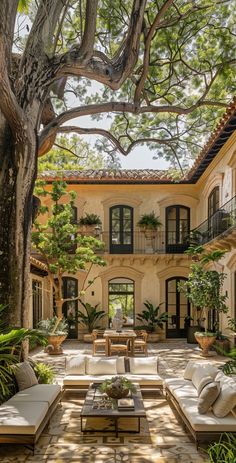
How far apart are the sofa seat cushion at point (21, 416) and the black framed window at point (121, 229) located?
13.4m

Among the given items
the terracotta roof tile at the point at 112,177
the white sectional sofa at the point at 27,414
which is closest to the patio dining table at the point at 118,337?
the white sectional sofa at the point at 27,414

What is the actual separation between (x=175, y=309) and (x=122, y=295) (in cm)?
242

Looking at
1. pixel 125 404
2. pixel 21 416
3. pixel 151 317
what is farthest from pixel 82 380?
pixel 151 317

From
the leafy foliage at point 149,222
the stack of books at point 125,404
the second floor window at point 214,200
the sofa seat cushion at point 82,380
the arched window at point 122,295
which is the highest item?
the second floor window at point 214,200

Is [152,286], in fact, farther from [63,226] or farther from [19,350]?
[19,350]

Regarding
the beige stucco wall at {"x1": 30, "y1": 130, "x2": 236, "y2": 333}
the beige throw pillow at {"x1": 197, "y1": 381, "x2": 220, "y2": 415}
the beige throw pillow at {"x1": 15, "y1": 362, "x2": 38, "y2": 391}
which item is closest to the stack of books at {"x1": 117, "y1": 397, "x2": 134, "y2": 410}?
the beige throw pillow at {"x1": 197, "y1": 381, "x2": 220, "y2": 415}

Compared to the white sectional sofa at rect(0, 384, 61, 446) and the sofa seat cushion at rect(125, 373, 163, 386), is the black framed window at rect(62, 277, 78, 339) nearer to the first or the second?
the sofa seat cushion at rect(125, 373, 163, 386)

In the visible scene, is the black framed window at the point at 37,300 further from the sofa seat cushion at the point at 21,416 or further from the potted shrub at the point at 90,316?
the sofa seat cushion at the point at 21,416

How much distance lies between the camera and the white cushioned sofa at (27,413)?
570 cm

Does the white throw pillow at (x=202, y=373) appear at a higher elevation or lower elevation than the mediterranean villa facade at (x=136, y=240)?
lower

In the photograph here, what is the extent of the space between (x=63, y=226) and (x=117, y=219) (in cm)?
552

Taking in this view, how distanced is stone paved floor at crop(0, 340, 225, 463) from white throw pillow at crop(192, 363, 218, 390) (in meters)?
0.69

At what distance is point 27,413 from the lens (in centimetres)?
614

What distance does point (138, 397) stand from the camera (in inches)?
293
